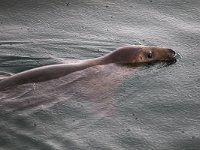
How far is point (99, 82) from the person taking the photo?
786 centimetres

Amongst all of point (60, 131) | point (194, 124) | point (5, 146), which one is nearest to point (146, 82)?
point (194, 124)

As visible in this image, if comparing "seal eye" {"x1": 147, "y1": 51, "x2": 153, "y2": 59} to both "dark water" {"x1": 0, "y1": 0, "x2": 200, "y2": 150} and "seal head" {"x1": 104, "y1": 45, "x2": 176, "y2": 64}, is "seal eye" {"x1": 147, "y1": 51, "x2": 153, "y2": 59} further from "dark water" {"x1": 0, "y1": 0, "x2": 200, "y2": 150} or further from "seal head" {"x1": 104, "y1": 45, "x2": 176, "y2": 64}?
"dark water" {"x1": 0, "y1": 0, "x2": 200, "y2": 150}

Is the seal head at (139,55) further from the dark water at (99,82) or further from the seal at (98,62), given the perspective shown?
the dark water at (99,82)

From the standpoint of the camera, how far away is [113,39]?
9.52 m

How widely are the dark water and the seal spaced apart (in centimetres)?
10

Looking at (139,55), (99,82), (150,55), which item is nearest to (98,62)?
(99,82)

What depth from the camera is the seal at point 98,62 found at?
7328mm

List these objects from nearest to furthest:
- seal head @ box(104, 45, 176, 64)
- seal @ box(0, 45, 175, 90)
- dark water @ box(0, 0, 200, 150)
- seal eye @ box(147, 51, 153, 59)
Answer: dark water @ box(0, 0, 200, 150) < seal @ box(0, 45, 175, 90) < seal head @ box(104, 45, 176, 64) < seal eye @ box(147, 51, 153, 59)

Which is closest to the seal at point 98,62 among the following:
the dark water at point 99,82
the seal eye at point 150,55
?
the seal eye at point 150,55

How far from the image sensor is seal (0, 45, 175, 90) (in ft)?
24.0

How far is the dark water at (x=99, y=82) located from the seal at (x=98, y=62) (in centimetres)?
10

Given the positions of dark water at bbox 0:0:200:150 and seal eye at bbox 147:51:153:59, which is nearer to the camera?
dark water at bbox 0:0:200:150

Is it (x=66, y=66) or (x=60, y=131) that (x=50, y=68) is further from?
(x=60, y=131)

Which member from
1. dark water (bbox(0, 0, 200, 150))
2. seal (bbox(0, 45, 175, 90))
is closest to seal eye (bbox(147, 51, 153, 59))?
seal (bbox(0, 45, 175, 90))
